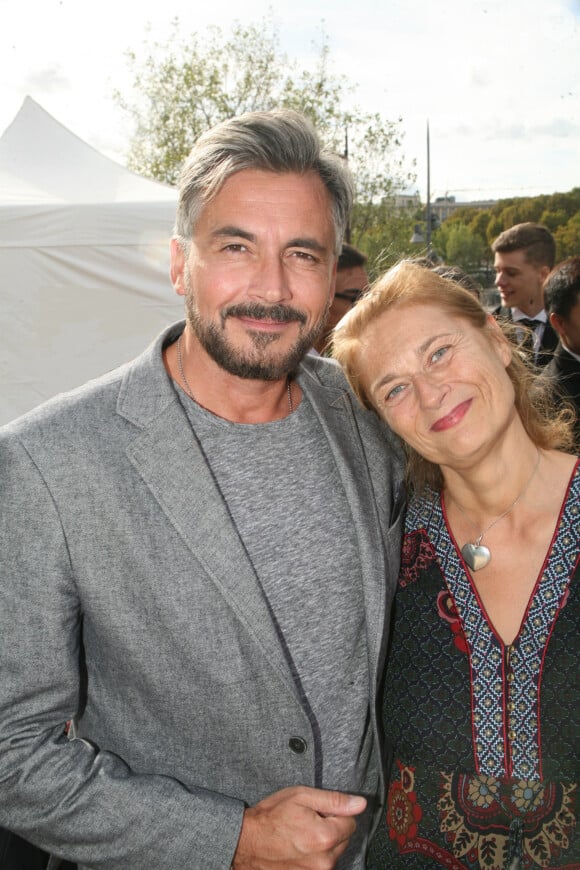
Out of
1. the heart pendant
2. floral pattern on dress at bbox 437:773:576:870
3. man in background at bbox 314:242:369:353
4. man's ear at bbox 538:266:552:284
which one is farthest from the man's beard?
man's ear at bbox 538:266:552:284

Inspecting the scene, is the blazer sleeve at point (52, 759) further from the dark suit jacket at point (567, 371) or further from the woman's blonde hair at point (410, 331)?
the dark suit jacket at point (567, 371)

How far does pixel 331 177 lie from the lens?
2006 mm

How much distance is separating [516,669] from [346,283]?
3.70 m

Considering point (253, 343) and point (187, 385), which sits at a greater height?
point (253, 343)

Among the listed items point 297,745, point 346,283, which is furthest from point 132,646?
point 346,283

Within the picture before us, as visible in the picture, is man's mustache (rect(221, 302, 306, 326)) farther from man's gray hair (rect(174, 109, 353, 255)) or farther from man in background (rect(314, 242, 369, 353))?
man in background (rect(314, 242, 369, 353))

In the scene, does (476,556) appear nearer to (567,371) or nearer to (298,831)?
(298,831)

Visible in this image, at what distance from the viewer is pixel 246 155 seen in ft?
6.16

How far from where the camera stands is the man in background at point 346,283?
201 inches

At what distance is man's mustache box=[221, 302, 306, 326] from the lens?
1.85 m

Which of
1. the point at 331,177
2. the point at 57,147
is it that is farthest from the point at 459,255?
the point at 331,177

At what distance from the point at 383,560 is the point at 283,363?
53cm

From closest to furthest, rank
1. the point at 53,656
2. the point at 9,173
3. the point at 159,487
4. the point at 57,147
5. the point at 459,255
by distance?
1. the point at 53,656
2. the point at 159,487
3. the point at 9,173
4. the point at 57,147
5. the point at 459,255

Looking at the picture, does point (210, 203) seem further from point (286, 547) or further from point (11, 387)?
point (11, 387)
